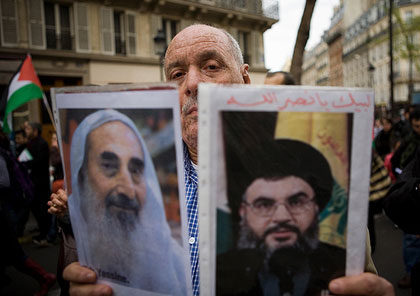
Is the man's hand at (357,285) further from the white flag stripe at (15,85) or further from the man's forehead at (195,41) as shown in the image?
the white flag stripe at (15,85)

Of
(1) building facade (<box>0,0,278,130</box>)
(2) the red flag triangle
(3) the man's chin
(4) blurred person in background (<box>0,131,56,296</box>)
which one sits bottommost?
(4) blurred person in background (<box>0,131,56,296</box>)

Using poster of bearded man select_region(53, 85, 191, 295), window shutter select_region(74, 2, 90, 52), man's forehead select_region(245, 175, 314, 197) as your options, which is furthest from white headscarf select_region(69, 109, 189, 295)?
window shutter select_region(74, 2, 90, 52)

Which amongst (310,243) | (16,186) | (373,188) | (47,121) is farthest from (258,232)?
(47,121)

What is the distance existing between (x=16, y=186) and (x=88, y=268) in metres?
3.64

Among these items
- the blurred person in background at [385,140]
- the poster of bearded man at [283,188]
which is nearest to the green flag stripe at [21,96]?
the poster of bearded man at [283,188]

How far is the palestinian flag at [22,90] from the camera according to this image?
5.29 metres

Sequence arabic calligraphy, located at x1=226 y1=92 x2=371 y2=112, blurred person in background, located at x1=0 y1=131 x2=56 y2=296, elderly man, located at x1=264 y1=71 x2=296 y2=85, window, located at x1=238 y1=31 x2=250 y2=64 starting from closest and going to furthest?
arabic calligraphy, located at x1=226 y1=92 x2=371 y2=112 → blurred person in background, located at x1=0 y1=131 x2=56 y2=296 → elderly man, located at x1=264 y1=71 x2=296 y2=85 → window, located at x1=238 y1=31 x2=250 y2=64

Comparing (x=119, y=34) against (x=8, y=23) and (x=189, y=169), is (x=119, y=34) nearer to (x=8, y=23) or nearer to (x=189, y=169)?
(x=8, y=23)

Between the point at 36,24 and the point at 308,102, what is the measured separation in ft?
43.7

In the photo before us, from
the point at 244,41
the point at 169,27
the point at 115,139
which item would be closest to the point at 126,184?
the point at 115,139

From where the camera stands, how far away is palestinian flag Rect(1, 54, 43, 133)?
5.29 m

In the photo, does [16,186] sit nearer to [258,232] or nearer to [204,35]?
[204,35]

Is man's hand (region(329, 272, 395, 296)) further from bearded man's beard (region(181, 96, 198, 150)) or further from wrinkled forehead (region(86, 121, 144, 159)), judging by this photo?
bearded man's beard (region(181, 96, 198, 150))

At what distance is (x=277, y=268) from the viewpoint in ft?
2.65
